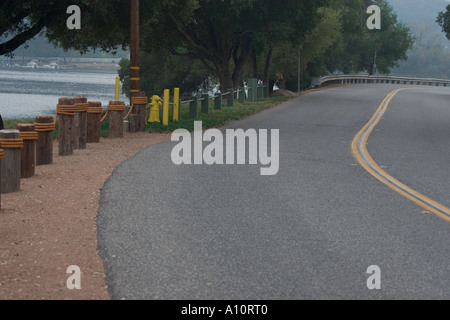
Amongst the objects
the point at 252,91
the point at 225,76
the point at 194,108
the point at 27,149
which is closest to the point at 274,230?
the point at 27,149

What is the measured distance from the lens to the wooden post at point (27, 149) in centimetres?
1183

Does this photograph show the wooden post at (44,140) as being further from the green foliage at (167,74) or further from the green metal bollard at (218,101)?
the green foliage at (167,74)

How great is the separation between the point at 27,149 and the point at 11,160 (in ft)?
3.77

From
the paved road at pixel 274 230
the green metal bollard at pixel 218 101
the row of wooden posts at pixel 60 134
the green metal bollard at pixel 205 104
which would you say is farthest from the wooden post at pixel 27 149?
the green metal bollard at pixel 218 101

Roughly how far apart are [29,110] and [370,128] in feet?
146

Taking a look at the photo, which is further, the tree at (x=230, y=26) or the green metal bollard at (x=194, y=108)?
the tree at (x=230, y=26)

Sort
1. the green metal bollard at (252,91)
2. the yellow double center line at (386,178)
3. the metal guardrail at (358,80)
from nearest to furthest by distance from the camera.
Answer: the yellow double center line at (386,178)
the green metal bollard at (252,91)
the metal guardrail at (358,80)

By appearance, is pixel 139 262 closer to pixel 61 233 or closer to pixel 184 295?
pixel 184 295

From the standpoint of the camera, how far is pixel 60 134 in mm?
14875

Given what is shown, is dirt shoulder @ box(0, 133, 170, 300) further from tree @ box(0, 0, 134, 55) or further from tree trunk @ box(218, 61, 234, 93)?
tree trunk @ box(218, 61, 234, 93)

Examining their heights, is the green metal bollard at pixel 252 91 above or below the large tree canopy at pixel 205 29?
below

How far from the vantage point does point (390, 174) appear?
13094 millimetres

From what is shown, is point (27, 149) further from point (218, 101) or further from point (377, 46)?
point (377, 46)

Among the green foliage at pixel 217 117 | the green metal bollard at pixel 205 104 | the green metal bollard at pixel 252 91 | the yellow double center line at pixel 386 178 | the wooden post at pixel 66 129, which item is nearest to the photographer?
the yellow double center line at pixel 386 178
